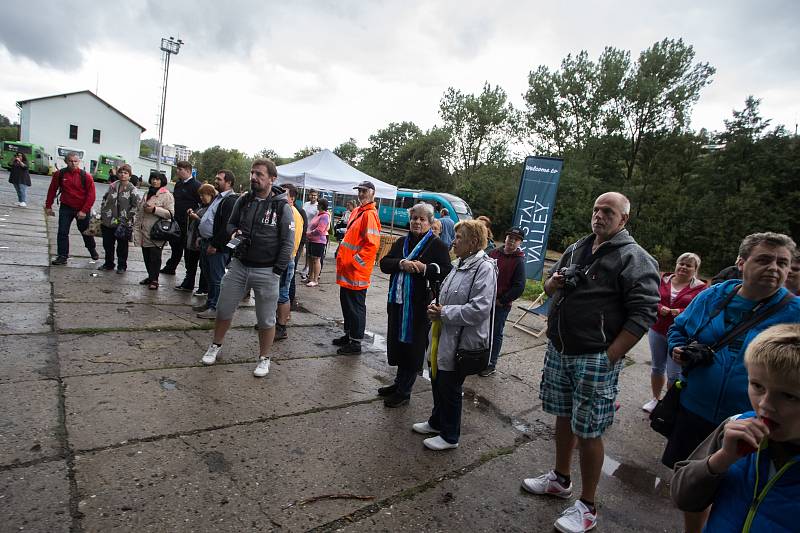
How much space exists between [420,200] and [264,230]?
1880 centimetres

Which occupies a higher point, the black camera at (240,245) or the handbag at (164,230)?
the black camera at (240,245)

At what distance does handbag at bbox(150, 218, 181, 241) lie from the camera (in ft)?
20.3

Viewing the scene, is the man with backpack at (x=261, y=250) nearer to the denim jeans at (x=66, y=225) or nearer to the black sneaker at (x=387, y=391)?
the black sneaker at (x=387, y=391)

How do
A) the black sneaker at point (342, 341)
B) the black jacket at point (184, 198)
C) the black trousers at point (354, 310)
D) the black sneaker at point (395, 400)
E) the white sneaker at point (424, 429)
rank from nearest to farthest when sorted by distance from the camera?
the white sneaker at point (424, 429)
the black sneaker at point (395, 400)
the black trousers at point (354, 310)
the black sneaker at point (342, 341)
the black jacket at point (184, 198)

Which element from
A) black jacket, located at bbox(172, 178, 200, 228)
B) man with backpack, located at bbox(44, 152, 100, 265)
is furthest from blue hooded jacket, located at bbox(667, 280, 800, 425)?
man with backpack, located at bbox(44, 152, 100, 265)

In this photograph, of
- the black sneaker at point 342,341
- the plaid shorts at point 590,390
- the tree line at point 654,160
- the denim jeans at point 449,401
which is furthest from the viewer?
the tree line at point 654,160

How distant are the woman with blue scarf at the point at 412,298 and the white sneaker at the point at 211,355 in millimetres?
1658

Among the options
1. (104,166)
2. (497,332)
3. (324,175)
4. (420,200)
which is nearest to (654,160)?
(420,200)

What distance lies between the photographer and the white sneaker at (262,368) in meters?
4.00

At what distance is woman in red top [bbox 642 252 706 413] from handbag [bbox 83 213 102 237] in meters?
7.99

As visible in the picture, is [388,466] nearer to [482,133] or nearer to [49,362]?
[49,362]

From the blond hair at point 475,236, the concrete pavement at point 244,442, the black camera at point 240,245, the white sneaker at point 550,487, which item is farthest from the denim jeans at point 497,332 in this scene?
the black camera at point 240,245

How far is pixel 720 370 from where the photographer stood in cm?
222

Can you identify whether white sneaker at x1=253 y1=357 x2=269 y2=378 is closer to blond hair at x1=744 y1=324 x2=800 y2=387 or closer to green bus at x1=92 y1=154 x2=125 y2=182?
blond hair at x1=744 y1=324 x2=800 y2=387
